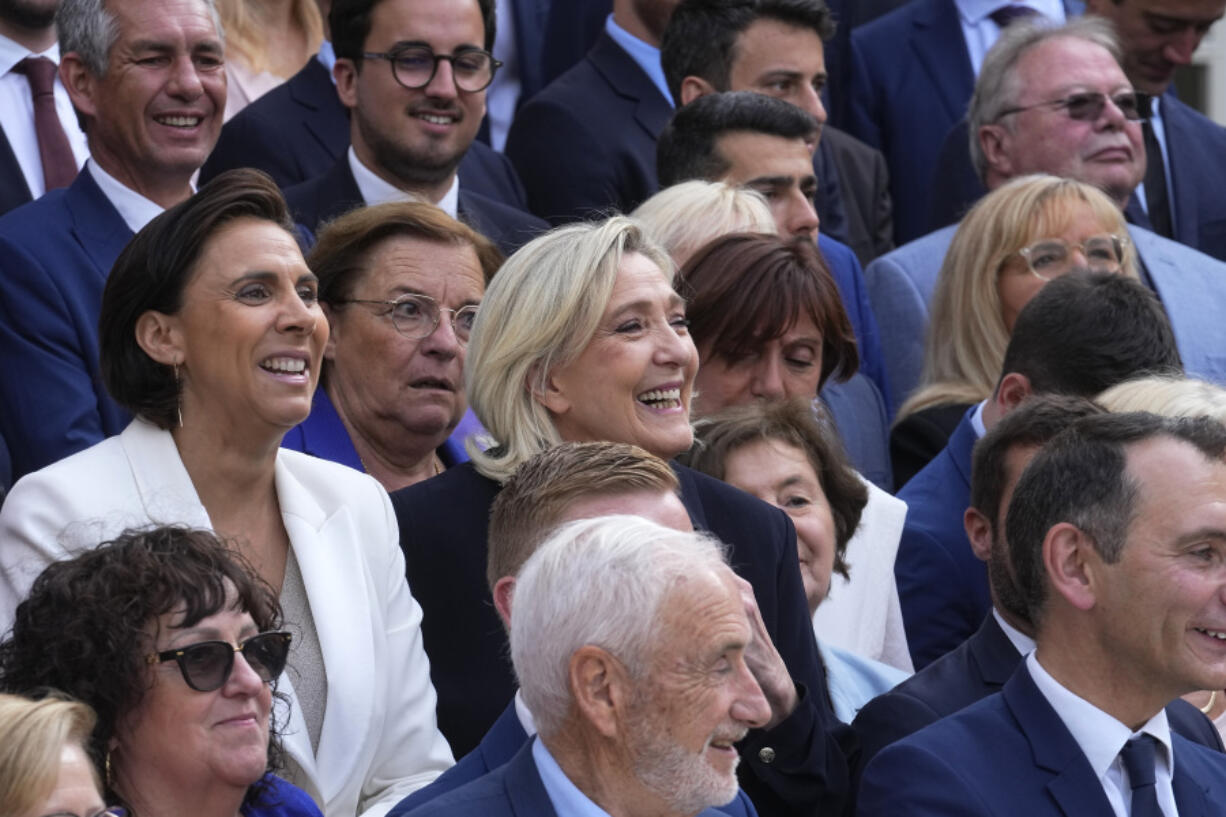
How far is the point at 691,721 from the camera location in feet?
12.3

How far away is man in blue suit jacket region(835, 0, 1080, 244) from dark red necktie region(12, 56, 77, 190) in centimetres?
386

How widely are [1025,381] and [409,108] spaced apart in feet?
7.36

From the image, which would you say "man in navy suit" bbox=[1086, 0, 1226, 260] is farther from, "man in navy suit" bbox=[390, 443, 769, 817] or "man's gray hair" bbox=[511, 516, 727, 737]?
"man's gray hair" bbox=[511, 516, 727, 737]

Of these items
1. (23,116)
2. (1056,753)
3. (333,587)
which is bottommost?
(1056,753)

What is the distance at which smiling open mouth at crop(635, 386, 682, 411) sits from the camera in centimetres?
531

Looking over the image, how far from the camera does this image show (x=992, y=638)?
4.96 m

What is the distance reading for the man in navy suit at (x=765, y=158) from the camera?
7367 mm

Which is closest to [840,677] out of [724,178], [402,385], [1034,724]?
[1034,724]

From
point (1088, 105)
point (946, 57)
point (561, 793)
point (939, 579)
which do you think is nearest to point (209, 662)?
point (561, 793)

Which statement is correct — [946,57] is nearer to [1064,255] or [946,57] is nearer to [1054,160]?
[1054,160]

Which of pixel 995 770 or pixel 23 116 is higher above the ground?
pixel 23 116

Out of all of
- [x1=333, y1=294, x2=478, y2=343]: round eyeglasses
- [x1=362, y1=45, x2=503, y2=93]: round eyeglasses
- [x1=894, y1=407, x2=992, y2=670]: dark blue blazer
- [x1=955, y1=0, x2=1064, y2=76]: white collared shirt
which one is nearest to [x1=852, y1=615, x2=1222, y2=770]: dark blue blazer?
[x1=894, y1=407, x2=992, y2=670]: dark blue blazer

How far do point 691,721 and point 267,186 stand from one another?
214 cm

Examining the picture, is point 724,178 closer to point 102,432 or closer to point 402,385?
point 402,385
